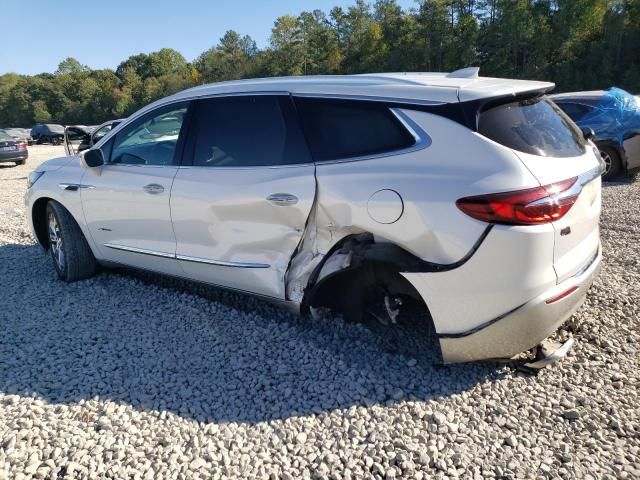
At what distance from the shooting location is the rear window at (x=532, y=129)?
8.68 feet

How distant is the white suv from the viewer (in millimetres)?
2531

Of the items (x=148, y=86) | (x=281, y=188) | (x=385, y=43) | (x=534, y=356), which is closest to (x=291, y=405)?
(x=281, y=188)

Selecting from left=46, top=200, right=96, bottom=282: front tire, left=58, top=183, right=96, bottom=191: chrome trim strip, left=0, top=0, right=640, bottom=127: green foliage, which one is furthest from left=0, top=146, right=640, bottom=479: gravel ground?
left=0, top=0, right=640, bottom=127: green foliage

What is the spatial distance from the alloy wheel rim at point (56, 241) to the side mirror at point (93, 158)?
0.95 meters

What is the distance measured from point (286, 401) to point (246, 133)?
1851 mm

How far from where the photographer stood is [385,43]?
5659 cm

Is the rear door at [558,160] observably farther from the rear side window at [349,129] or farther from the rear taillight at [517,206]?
the rear side window at [349,129]

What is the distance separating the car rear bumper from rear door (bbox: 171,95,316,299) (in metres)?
→ 1.18

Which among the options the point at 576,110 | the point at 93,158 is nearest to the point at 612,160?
the point at 576,110

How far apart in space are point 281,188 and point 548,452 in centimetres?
206

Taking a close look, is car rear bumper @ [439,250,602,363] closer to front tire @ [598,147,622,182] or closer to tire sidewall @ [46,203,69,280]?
tire sidewall @ [46,203,69,280]

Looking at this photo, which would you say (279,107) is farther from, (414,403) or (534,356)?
(534,356)

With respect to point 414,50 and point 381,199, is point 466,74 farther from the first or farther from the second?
point 414,50

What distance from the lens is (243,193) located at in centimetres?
331
